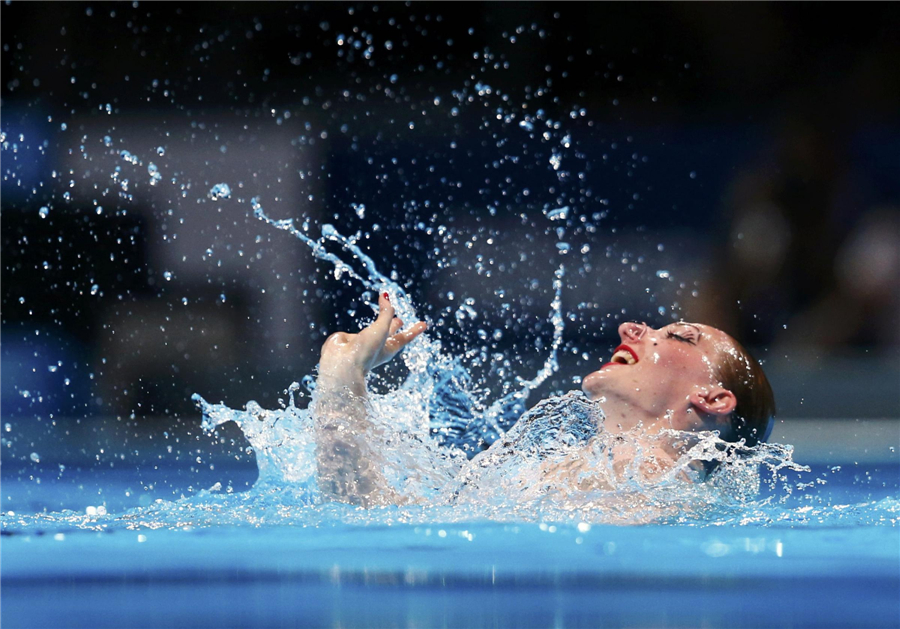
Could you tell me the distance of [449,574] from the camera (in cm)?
135

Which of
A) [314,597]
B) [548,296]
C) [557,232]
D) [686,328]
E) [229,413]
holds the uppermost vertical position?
[557,232]

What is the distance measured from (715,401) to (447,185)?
Answer: 2925mm

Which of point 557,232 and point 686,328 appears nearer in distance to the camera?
point 686,328

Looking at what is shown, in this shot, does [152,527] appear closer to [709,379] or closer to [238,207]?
[709,379]

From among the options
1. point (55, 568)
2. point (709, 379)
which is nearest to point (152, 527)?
point (55, 568)

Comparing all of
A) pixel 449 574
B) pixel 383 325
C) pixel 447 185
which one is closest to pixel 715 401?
pixel 383 325

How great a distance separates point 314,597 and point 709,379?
1039 millimetres

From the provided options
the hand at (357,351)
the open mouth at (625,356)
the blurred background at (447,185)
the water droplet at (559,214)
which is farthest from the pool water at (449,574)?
the water droplet at (559,214)

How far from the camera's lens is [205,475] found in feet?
9.64

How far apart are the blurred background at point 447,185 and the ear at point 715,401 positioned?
7.51 ft

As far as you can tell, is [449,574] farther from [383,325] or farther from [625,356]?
[625,356]

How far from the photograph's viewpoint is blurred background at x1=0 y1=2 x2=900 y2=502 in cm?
439

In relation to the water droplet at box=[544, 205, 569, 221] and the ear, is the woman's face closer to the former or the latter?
the ear

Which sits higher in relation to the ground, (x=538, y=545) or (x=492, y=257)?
(x=492, y=257)
